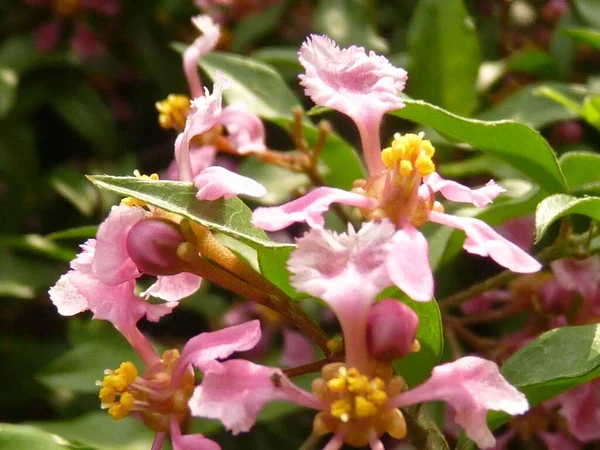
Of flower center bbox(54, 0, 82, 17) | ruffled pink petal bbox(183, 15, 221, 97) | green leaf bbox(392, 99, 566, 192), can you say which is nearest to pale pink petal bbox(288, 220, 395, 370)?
green leaf bbox(392, 99, 566, 192)

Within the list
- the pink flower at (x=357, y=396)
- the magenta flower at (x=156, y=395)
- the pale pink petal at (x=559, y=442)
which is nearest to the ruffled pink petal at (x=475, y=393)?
the pink flower at (x=357, y=396)

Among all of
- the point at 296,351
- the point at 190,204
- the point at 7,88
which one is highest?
the point at 190,204

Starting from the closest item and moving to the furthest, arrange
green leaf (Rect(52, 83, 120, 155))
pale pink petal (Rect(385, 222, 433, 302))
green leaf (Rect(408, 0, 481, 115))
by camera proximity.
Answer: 1. pale pink petal (Rect(385, 222, 433, 302))
2. green leaf (Rect(408, 0, 481, 115))
3. green leaf (Rect(52, 83, 120, 155))

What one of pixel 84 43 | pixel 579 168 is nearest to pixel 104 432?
pixel 579 168

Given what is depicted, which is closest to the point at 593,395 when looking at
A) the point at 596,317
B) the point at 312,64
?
the point at 596,317

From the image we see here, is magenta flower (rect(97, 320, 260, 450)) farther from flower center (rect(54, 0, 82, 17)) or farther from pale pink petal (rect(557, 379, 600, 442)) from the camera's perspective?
flower center (rect(54, 0, 82, 17))

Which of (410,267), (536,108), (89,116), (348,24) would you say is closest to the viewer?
(410,267)

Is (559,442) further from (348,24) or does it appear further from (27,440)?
(348,24)
